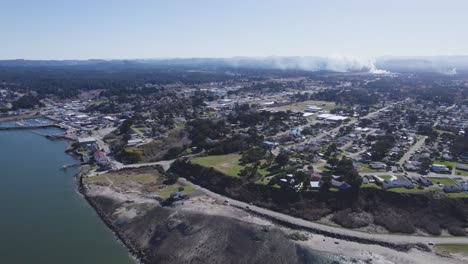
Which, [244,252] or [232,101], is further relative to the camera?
[232,101]

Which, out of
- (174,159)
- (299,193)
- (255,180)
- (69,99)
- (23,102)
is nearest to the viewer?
(299,193)

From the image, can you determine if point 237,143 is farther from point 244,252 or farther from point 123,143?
point 244,252

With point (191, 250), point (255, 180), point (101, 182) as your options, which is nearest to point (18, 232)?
point (101, 182)

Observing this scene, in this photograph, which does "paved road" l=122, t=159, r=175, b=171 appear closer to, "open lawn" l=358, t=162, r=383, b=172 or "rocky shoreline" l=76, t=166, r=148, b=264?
"rocky shoreline" l=76, t=166, r=148, b=264

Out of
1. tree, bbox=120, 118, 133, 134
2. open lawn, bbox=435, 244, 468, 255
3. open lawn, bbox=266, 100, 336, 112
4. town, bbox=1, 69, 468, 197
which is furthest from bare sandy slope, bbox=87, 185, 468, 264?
open lawn, bbox=266, 100, 336, 112

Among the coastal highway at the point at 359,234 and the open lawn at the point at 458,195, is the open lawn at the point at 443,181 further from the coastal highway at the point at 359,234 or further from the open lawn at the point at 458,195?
the coastal highway at the point at 359,234
